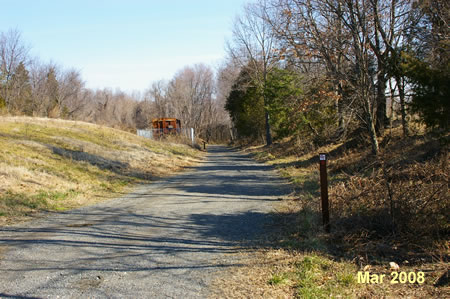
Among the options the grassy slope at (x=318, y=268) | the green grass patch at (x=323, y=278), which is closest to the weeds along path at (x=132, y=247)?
the grassy slope at (x=318, y=268)

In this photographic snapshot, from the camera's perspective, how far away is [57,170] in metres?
13.2

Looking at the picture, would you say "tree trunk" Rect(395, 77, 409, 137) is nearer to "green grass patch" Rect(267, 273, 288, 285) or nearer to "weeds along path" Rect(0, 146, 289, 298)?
"weeds along path" Rect(0, 146, 289, 298)

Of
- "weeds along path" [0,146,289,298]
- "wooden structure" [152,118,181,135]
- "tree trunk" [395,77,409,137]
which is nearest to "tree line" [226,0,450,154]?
"tree trunk" [395,77,409,137]

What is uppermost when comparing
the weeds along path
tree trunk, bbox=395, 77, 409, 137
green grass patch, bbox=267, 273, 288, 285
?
tree trunk, bbox=395, 77, 409, 137

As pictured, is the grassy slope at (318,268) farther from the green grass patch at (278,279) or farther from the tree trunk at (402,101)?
the tree trunk at (402,101)

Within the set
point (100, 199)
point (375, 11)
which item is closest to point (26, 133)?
point (100, 199)

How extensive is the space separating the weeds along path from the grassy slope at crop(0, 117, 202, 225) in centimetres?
110

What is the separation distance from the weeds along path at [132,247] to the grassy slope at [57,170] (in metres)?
1.10

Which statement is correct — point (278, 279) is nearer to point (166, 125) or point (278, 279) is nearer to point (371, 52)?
point (371, 52)

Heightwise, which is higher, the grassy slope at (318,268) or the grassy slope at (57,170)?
the grassy slope at (57,170)

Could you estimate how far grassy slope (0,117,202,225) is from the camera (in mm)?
9539

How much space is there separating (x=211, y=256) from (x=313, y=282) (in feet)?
5.18

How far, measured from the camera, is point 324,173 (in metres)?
6.16

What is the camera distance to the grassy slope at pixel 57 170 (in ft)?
31.3
